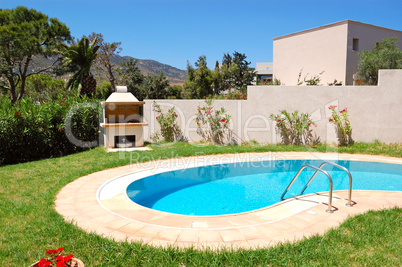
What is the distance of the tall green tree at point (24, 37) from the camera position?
23.0 meters

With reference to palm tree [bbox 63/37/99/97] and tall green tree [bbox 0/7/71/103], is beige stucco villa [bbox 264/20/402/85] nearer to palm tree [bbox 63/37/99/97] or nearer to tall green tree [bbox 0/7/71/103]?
palm tree [bbox 63/37/99/97]

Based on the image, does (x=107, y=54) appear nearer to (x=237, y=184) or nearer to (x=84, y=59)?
(x=84, y=59)

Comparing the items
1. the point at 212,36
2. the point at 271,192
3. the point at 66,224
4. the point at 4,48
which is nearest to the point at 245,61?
the point at 212,36

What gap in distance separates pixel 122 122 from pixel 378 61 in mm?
16513

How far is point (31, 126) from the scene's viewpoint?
34.7ft

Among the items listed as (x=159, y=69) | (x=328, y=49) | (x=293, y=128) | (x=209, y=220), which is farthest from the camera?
(x=159, y=69)

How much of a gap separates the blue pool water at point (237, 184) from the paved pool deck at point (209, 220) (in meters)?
1.03

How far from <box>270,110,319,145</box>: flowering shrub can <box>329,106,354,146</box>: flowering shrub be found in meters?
0.92

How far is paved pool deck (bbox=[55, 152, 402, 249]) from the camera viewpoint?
4.12 m

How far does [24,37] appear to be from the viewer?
23438mm

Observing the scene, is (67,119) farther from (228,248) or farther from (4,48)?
(4,48)

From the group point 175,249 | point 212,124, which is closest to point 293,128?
point 212,124

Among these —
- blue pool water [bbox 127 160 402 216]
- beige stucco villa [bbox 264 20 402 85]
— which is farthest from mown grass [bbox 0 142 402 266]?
beige stucco villa [bbox 264 20 402 85]

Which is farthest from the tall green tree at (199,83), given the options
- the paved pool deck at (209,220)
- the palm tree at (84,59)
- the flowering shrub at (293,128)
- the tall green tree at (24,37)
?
the paved pool deck at (209,220)
